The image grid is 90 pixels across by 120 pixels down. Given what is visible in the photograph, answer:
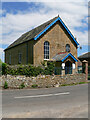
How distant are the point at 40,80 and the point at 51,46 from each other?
813 cm

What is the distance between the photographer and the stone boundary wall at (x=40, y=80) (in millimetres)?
14203

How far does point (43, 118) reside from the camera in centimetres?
571

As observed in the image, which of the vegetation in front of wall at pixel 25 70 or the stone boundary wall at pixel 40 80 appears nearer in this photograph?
the stone boundary wall at pixel 40 80

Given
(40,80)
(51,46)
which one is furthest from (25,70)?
(51,46)

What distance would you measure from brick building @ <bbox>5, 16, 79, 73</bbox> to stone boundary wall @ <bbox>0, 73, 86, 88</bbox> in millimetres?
1809

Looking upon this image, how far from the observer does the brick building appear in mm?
20406

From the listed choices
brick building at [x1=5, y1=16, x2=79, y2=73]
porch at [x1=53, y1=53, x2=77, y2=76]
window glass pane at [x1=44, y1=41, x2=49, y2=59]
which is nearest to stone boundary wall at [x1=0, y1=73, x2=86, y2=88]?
porch at [x1=53, y1=53, x2=77, y2=76]

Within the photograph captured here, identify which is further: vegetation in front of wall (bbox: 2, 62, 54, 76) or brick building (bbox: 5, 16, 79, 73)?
brick building (bbox: 5, 16, 79, 73)

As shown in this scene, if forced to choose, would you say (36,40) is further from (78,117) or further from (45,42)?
(78,117)

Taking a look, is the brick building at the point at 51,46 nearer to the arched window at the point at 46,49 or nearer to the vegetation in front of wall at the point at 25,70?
the arched window at the point at 46,49

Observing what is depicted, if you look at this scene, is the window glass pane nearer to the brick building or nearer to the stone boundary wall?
the brick building

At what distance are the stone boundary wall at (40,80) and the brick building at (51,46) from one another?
5.93 ft

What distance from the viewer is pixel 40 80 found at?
49.2 feet

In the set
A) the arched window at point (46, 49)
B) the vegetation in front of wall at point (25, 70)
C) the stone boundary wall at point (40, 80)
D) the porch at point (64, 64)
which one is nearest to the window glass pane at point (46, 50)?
the arched window at point (46, 49)
